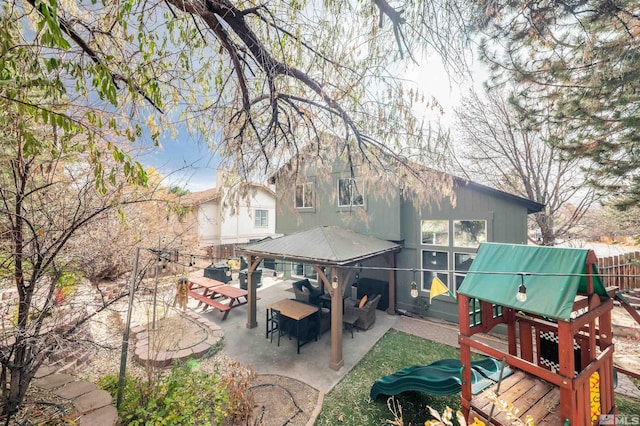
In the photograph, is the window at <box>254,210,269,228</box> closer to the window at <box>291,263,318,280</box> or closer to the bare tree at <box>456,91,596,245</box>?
the window at <box>291,263,318,280</box>

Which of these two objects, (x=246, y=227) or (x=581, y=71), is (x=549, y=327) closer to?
(x=581, y=71)

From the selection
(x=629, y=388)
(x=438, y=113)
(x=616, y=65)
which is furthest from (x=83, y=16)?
(x=629, y=388)

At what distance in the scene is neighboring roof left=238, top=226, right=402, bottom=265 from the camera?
5777 mm

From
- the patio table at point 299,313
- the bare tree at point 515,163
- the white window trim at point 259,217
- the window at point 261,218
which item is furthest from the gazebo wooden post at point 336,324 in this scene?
the window at point 261,218

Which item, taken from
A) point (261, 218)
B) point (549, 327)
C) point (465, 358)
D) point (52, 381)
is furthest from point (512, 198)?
point (261, 218)

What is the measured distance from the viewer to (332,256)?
18.5 ft

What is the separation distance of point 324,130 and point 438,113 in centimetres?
171

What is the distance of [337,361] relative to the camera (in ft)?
17.4

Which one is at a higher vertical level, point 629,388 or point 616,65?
point 616,65

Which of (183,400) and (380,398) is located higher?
(183,400)

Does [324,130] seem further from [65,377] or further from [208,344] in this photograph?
[208,344]

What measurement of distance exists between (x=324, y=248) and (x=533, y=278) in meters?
A: 4.04

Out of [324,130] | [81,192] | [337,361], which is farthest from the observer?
[337,361]

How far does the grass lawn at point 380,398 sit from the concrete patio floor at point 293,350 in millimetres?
264
